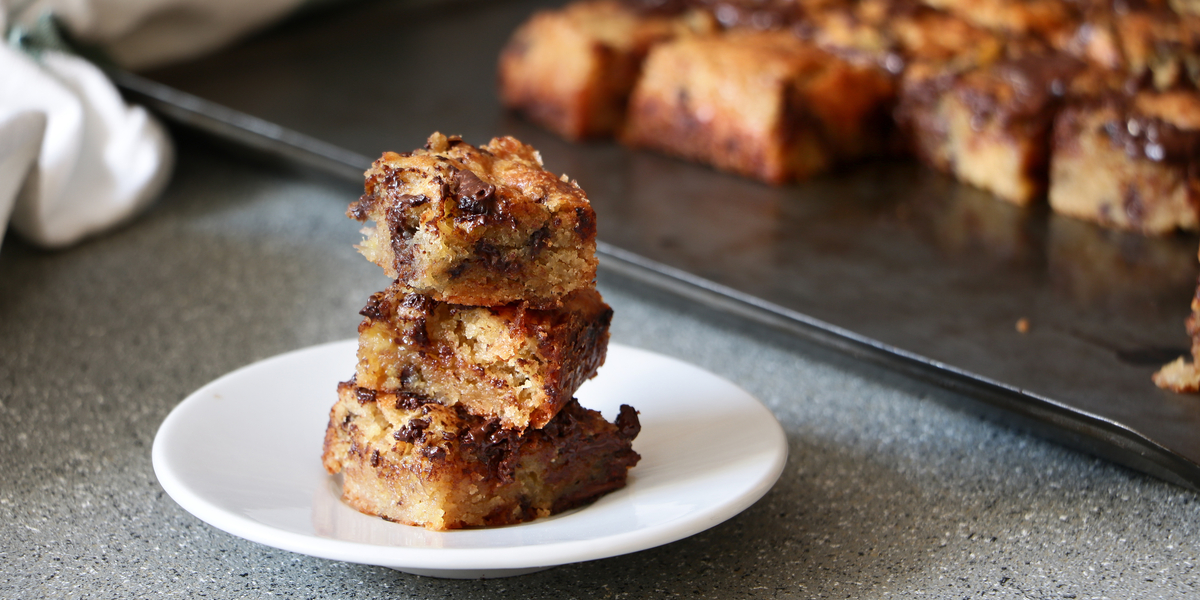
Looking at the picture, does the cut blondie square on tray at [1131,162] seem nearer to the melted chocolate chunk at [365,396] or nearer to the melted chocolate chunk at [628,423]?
the melted chocolate chunk at [628,423]

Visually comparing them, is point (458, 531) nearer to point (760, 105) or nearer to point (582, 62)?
point (760, 105)

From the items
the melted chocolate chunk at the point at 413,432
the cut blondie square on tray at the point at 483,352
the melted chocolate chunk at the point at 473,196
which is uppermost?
the melted chocolate chunk at the point at 473,196

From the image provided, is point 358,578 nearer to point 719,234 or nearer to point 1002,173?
point 719,234

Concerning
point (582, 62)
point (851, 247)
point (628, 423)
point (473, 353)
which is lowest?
point (851, 247)

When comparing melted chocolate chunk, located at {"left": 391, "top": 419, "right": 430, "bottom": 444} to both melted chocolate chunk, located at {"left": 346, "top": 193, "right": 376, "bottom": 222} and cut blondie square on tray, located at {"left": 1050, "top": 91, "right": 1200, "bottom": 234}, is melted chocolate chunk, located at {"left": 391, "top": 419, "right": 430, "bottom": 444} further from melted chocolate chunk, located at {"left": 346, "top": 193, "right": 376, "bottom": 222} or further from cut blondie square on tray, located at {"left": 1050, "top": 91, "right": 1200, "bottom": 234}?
cut blondie square on tray, located at {"left": 1050, "top": 91, "right": 1200, "bottom": 234}

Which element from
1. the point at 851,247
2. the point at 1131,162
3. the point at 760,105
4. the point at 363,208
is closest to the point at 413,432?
the point at 363,208

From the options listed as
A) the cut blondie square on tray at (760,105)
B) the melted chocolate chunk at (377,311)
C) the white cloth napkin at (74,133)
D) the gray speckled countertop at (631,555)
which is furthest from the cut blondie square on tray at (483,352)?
the cut blondie square on tray at (760,105)

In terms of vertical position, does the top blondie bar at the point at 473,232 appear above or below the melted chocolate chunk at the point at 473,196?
below

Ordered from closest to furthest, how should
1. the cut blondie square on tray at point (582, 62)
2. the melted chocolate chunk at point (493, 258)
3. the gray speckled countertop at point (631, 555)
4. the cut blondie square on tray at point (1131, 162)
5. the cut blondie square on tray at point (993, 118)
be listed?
1. the melted chocolate chunk at point (493, 258)
2. the gray speckled countertop at point (631, 555)
3. the cut blondie square on tray at point (1131, 162)
4. the cut blondie square on tray at point (993, 118)
5. the cut blondie square on tray at point (582, 62)

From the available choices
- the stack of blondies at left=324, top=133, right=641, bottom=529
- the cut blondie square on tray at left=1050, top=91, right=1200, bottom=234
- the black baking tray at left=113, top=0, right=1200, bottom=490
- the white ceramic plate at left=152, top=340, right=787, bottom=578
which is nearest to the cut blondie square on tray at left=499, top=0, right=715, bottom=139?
the black baking tray at left=113, top=0, right=1200, bottom=490
